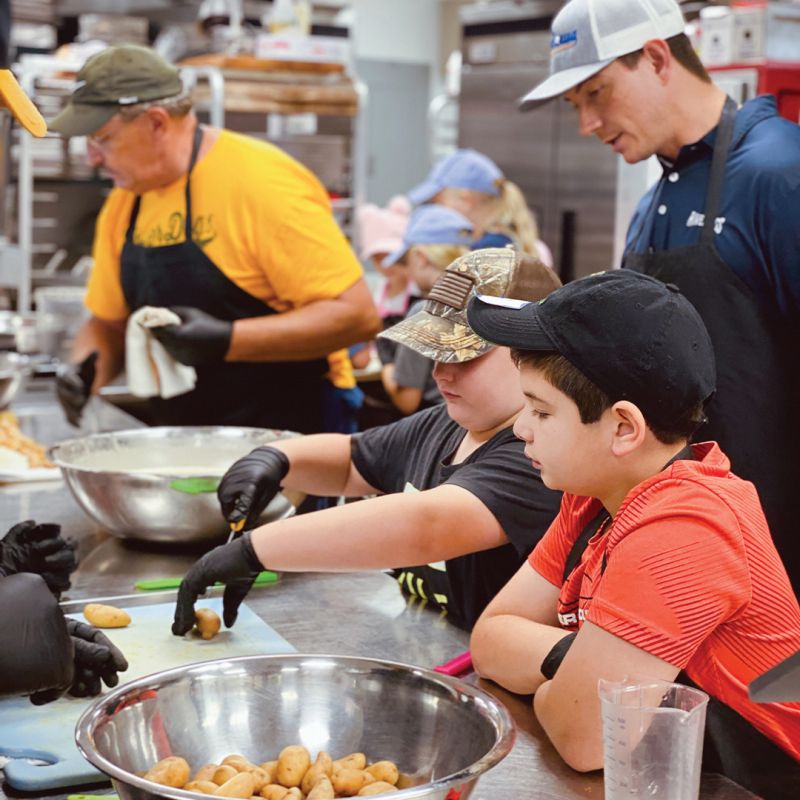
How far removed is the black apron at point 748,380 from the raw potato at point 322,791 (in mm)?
1377

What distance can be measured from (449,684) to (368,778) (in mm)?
147

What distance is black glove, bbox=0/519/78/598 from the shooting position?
5.90ft

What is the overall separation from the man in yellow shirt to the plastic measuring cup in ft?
6.37

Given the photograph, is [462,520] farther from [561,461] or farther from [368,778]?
[368,778]

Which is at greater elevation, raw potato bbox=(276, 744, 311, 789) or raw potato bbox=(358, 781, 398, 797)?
raw potato bbox=(358, 781, 398, 797)

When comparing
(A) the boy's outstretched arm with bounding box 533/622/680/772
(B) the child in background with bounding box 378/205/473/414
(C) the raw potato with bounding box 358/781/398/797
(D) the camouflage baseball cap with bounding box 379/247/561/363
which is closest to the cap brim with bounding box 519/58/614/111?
(D) the camouflage baseball cap with bounding box 379/247/561/363

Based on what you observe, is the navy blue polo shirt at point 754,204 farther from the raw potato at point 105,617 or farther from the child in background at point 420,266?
the child in background at point 420,266

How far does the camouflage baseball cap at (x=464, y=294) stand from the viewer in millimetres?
1824

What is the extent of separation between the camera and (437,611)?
1938mm

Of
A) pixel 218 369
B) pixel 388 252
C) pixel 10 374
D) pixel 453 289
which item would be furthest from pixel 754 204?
pixel 388 252

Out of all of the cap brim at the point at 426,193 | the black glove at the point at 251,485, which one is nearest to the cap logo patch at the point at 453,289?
the black glove at the point at 251,485

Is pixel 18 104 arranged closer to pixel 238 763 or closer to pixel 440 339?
pixel 440 339

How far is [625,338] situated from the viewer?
1350 millimetres

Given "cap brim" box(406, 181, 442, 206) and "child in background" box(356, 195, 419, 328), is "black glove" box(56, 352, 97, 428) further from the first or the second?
"cap brim" box(406, 181, 442, 206)
